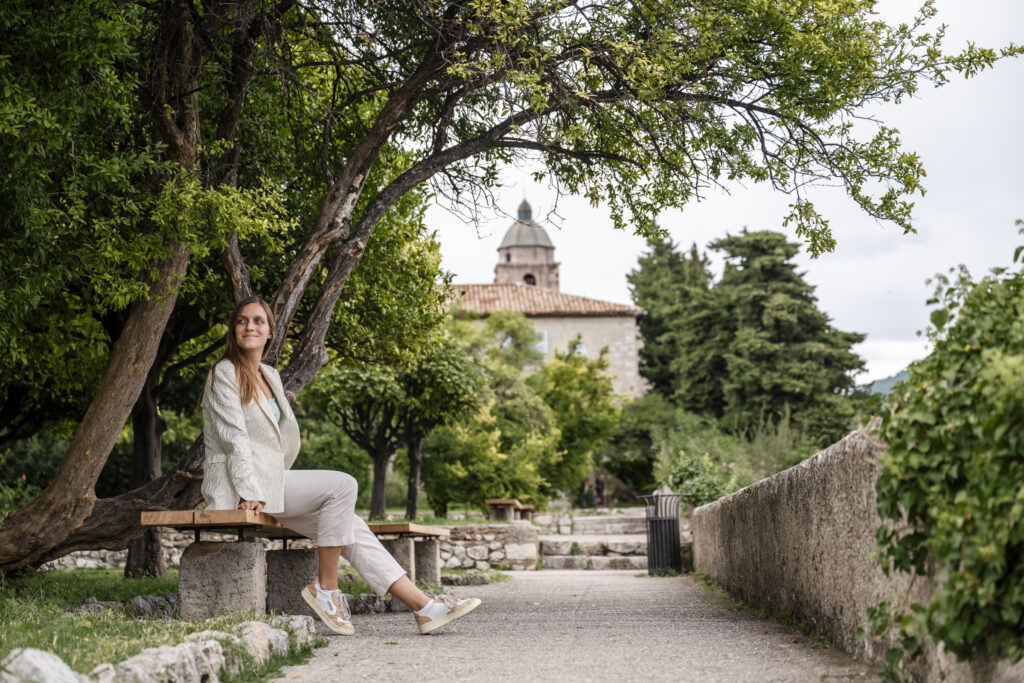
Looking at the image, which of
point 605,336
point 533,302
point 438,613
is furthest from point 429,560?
point 533,302

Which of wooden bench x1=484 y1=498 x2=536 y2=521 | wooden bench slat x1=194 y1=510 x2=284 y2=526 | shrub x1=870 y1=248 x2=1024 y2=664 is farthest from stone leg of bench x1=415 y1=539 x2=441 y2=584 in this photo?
wooden bench x1=484 y1=498 x2=536 y2=521

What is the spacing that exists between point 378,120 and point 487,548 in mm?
9295

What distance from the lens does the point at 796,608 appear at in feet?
17.3

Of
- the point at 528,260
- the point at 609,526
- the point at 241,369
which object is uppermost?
the point at 528,260

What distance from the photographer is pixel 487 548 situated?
601 inches

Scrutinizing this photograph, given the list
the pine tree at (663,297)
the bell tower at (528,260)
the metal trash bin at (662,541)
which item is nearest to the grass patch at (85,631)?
the metal trash bin at (662,541)

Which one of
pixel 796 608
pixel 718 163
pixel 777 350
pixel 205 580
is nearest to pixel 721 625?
pixel 796 608

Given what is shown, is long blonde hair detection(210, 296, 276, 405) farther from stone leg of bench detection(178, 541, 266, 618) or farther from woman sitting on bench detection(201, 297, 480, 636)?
stone leg of bench detection(178, 541, 266, 618)

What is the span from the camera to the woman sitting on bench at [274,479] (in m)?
4.78

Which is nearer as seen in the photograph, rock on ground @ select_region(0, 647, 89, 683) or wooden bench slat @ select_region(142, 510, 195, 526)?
rock on ground @ select_region(0, 647, 89, 683)

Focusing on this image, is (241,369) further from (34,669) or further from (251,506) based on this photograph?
(34,669)

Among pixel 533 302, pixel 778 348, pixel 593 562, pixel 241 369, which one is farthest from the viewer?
pixel 533 302

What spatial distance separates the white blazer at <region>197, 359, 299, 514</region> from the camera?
4738mm

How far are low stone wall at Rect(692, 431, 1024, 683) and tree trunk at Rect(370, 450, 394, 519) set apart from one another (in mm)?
11376
